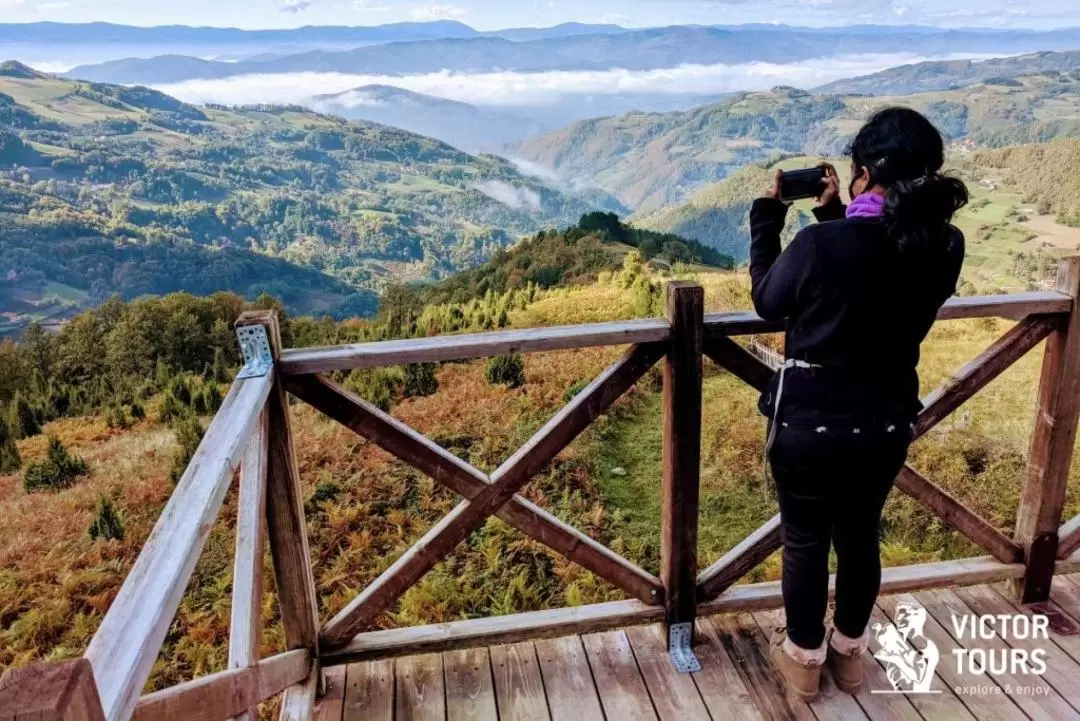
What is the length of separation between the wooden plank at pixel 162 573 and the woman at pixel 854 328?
1384 mm

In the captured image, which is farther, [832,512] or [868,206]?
[832,512]

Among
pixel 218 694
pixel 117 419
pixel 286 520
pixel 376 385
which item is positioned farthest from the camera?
pixel 117 419

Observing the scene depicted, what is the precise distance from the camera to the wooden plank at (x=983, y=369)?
2688mm

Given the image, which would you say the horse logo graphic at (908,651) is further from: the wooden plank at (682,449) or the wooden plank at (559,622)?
the wooden plank at (682,449)

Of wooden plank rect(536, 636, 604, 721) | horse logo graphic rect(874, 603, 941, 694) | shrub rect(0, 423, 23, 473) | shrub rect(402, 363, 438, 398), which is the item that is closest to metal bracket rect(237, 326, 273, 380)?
wooden plank rect(536, 636, 604, 721)

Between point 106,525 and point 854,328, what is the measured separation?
21.8 ft

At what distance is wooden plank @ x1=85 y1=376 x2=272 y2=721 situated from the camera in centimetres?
104

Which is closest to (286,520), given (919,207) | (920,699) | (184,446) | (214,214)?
(919,207)

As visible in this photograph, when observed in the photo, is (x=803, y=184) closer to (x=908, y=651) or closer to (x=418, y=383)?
(x=908, y=651)

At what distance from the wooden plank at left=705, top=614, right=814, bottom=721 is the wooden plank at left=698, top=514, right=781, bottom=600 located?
0.19 meters

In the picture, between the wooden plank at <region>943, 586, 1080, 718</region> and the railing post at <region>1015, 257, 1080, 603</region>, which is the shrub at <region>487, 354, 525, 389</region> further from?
the railing post at <region>1015, 257, 1080, 603</region>

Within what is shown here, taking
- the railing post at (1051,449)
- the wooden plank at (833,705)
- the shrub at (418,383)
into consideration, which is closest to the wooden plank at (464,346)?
the wooden plank at (833,705)

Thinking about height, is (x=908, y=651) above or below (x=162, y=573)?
below

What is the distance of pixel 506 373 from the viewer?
9.09 m
